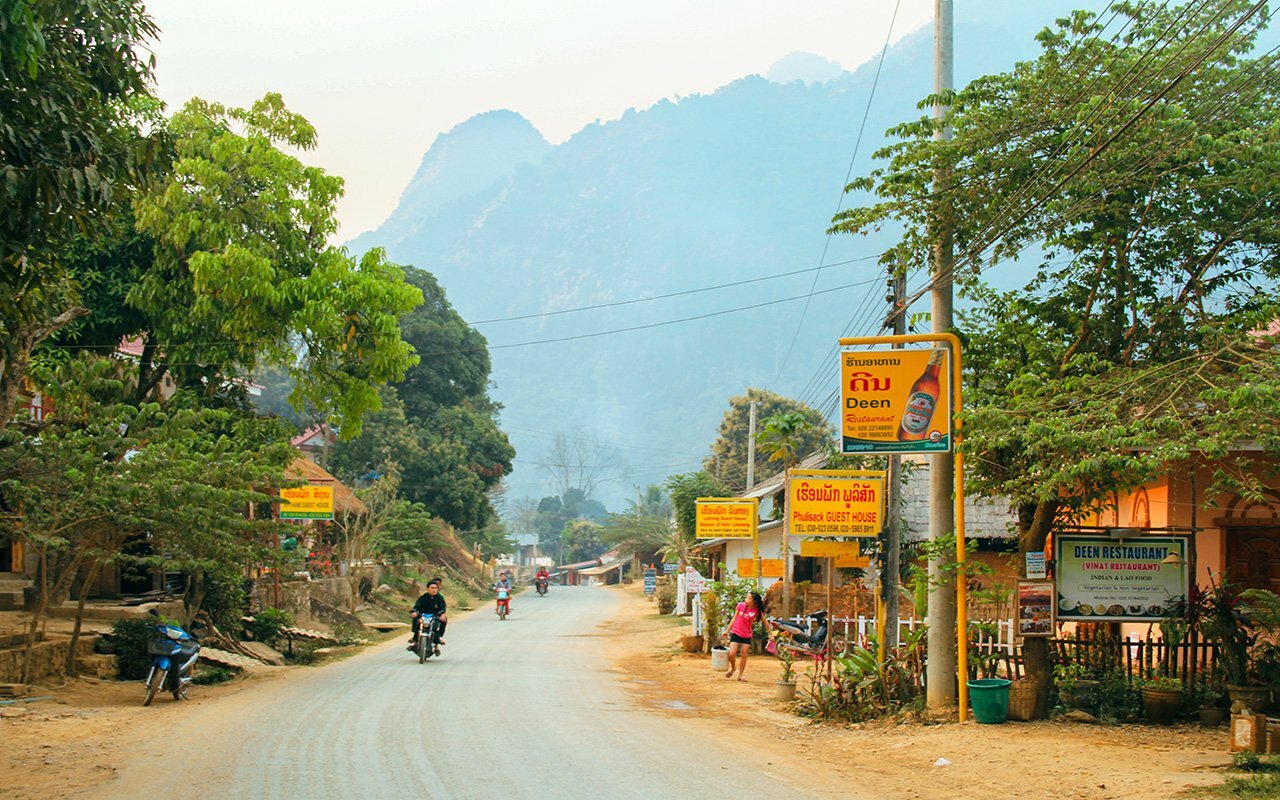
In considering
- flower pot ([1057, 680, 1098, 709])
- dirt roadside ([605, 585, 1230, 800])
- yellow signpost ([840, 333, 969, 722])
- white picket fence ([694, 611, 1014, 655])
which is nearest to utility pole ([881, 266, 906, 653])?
white picket fence ([694, 611, 1014, 655])

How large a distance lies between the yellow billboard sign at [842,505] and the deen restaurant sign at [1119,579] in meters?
6.34

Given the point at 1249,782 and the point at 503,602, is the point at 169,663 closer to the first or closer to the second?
the point at 1249,782

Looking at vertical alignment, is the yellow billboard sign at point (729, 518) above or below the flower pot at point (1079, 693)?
above

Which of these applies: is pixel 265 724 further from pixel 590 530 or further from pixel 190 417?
pixel 590 530

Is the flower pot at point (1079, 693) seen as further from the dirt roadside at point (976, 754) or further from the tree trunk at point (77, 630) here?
the tree trunk at point (77, 630)

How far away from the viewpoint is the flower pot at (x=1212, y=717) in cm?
1278

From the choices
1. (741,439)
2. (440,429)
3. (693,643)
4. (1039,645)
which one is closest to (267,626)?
(693,643)

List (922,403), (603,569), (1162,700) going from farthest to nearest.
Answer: (603,569) → (922,403) → (1162,700)

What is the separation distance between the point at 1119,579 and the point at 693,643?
1493 cm

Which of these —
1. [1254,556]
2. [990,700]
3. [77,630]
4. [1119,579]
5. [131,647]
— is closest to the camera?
[990,700]

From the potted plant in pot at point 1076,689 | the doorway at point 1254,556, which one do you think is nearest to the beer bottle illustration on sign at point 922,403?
the potted plant in pot at point 1076,689

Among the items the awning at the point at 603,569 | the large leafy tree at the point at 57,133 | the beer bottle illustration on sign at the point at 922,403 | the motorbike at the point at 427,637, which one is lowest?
the awning at the point at 603,569

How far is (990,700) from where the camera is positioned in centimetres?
1323

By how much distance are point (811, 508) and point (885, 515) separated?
4.91 feet
